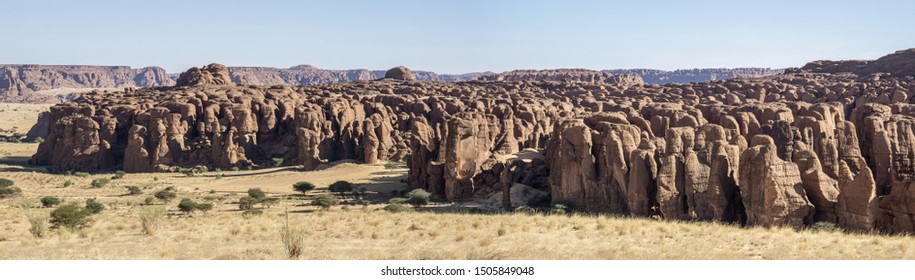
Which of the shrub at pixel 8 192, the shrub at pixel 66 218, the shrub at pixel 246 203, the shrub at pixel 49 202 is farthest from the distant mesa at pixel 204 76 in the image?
the shrub at pixel 66 218

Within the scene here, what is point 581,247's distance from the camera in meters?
18.2

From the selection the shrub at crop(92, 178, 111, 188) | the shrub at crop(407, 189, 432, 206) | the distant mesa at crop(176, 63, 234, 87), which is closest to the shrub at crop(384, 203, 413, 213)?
the shrub at crop(407, 189, 432, 206)

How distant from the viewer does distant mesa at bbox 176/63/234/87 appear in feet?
358

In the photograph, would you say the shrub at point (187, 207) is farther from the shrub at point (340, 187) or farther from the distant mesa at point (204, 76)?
the distant mesa at point (204, 76)

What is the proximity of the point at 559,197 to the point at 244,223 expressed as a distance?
16.1 m

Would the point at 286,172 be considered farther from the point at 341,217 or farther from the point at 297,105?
the point at 341,217

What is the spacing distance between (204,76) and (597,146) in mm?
91972

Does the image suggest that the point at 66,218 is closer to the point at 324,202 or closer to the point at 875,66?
the point at 324,202

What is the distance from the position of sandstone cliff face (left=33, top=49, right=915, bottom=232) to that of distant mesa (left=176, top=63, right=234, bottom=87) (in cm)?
613

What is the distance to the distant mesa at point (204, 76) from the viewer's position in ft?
358

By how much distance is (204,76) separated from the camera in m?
110

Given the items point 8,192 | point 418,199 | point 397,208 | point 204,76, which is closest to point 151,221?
point 397,208

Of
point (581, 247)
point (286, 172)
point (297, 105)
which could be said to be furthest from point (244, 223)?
point (297, 105)

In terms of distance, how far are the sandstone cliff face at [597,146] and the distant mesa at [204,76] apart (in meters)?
6.13
